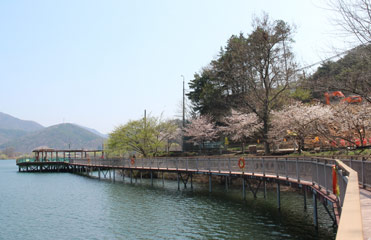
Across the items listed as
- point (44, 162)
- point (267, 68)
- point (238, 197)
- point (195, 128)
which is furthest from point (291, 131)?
point (44, 162)

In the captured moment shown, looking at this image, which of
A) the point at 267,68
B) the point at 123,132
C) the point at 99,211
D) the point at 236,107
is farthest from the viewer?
the point at 123,132

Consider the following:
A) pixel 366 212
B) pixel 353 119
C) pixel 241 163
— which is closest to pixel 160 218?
pixel 241 163

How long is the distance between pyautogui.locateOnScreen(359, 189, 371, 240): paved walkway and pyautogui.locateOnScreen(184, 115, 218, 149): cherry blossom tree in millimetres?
46784

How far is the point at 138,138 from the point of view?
58531 mm

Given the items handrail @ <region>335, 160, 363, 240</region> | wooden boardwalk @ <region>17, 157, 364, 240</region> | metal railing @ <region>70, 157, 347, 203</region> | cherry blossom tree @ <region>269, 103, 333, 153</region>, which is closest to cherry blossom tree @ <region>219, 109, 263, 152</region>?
cherry blossom tree @ <region>269, 103, 333, 153</region>

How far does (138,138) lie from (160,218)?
127 ft

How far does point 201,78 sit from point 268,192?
121 ft

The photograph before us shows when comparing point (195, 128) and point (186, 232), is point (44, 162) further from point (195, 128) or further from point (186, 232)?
point (186, 232)

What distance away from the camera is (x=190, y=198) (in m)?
28.3

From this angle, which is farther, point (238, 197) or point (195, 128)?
point (195, 128)

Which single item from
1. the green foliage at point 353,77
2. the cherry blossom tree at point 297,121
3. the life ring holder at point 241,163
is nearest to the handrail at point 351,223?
the green foliage at point 353,77

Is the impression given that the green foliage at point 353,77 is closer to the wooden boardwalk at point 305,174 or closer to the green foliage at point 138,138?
the wooden boardwalk at point 305,174

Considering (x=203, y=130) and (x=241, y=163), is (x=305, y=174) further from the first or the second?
(x=203, y=130)

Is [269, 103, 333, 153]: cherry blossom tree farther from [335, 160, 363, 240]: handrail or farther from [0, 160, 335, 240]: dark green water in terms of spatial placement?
[335, 160, 363, 240]: handrail
